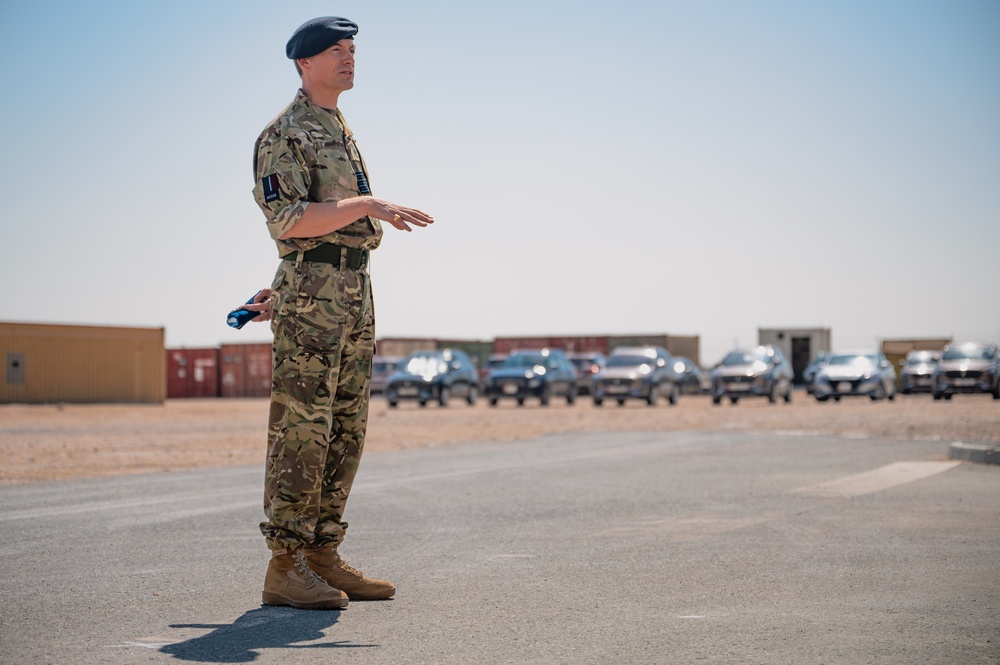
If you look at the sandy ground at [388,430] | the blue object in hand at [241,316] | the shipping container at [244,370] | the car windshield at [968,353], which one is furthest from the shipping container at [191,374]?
the blue object in hand at [241,316]

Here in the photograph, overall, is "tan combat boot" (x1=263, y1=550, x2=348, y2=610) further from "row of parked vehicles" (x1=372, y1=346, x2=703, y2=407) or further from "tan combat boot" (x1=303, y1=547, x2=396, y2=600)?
"row of parked vehicles" (x1=372, y1=346, x2=703, y2=407)

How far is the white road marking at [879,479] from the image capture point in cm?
924

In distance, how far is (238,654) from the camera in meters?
3.74

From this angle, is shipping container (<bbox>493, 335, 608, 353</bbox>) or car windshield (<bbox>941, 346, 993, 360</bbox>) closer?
car windshield (<bbox>941, 346, 993, 360</bbox>)

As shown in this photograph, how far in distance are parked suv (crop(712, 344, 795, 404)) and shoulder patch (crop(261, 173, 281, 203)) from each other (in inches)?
1112

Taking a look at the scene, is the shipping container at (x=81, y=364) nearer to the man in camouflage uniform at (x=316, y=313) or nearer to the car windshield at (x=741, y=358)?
the car windshield at (x=741, y=358)

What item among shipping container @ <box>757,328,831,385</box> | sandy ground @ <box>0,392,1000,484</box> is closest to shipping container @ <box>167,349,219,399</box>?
shipping container @ <box>757,328,831,385</box>

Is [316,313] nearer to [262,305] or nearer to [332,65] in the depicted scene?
[262,305]

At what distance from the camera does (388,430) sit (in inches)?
824

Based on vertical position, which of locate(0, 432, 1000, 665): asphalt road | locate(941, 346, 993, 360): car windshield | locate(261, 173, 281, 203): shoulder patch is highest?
locate(261, 173, 281, 203): shoulder patch

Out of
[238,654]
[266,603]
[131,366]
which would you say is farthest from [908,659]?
[131,366]

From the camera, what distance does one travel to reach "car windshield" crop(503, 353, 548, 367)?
115 ft

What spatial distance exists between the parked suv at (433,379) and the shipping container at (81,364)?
43.7 ft

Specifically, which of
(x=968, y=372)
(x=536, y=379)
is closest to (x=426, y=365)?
(x=536, y=379)
